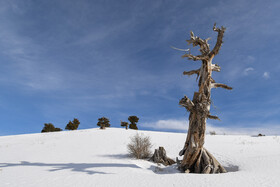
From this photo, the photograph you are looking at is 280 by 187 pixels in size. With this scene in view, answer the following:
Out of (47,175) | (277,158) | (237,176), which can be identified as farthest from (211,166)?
(47,175)

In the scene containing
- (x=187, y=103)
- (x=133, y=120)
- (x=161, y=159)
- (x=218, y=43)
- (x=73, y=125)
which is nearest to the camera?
(x=187, y=103)

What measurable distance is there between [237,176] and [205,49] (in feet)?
19.2

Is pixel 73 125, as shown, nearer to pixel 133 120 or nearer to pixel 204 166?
pixel 133 120

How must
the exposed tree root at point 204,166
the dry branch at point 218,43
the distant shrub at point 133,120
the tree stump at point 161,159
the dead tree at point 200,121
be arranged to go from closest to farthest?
1. the exposed tree root at point 204,166
2. the dead tree at point 200,121
3. the dry branch at point 218,43
4. the tree stump at point 161,159
5. the distant shrub at point 133,120

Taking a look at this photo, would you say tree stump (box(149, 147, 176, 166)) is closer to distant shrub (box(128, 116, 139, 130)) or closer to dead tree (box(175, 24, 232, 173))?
dead tree (box(175, 24, 232, 173))

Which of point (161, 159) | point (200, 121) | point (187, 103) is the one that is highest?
point (187, 103)

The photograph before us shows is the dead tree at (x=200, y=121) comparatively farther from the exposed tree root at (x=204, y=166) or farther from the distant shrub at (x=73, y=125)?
the distant shrub at (x=73, y=125)

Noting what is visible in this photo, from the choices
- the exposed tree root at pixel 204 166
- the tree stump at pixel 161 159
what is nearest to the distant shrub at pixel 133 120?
the tree stump at pixel 161 159

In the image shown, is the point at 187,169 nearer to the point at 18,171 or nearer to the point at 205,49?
the point at 205,49

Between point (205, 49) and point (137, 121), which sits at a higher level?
point (205, 49)

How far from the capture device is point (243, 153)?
10891 millimetres

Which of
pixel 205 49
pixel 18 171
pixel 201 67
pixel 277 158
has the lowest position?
pixel 18 171

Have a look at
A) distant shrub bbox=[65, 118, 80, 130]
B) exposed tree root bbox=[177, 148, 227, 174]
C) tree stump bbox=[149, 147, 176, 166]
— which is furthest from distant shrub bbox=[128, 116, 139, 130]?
exposed tree root bbox=[177, 148, 227, 174]

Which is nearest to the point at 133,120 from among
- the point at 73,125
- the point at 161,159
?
the point at 73,125
